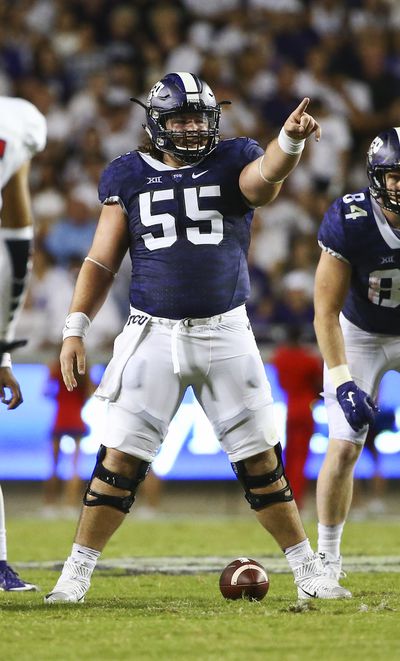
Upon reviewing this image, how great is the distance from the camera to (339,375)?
489 centimetres

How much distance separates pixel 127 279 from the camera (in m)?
10.9

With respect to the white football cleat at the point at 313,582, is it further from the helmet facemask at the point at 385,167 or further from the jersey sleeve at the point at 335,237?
the helmet facemask at the point at 385,167

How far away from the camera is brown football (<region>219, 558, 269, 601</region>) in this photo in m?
4.69

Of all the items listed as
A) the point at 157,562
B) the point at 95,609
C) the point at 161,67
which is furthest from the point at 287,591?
the point at 161,67

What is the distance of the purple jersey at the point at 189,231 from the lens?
4555 mm

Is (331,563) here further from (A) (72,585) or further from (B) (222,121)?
(B) (222,121)

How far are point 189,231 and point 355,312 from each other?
109 centimetres

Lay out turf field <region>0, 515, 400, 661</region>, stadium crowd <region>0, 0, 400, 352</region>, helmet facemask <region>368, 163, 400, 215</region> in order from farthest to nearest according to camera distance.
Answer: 1. stadium crowd <region>0, 0, 400, 352</region>
2. helmet facemask <region>368, 163, 400, 215</region>
3. turf field <region>0, 515, 400, 661</region>

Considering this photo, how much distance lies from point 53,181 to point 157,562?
6311 millimetres

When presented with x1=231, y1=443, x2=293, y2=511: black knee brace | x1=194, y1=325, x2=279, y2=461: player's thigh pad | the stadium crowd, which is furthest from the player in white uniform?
the stadium crowd

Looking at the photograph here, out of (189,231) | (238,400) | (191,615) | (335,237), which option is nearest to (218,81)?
(335,237)

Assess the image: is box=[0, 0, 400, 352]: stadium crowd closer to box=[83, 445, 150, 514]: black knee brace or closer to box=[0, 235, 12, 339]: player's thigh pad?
box=[83, 445, 150, 514]: black knee brace

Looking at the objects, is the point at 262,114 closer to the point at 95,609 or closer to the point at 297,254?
the point at 297,254

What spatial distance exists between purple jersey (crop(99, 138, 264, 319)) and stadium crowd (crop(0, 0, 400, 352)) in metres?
6.26
